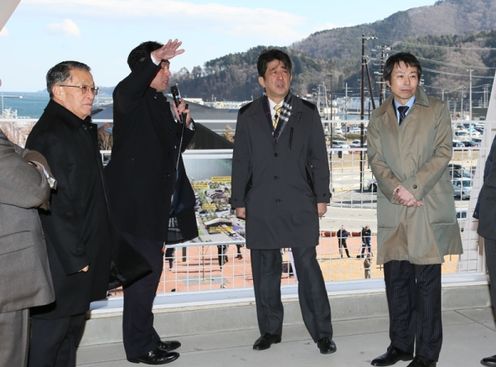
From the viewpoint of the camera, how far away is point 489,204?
3.04 meters

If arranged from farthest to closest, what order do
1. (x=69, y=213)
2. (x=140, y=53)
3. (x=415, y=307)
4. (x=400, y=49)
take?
1. (x=400, y=49)
2. (x=415, y=307)
3. (x=140, y=53)
4. (x=69, y=213)

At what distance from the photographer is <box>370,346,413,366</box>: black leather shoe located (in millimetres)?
3254

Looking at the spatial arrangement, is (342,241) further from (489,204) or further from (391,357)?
(489,204)

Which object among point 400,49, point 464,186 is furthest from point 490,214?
point 400,49

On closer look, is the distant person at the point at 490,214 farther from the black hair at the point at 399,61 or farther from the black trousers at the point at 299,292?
the black trousers at the point at 299,292

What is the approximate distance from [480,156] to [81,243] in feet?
9.54

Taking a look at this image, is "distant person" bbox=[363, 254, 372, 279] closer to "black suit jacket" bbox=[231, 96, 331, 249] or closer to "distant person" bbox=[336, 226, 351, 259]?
"distant person" bbox=[336, 226, 351, 259]

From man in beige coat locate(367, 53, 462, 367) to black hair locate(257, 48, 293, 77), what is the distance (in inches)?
21.6

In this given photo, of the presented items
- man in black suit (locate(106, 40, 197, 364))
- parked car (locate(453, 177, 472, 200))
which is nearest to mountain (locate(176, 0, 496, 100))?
parked car (locate(453, 177, 472, 200))

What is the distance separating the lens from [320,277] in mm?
3480

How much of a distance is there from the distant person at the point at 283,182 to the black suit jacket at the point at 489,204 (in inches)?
31.3

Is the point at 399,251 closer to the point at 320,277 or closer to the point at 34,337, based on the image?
the point at 320,277

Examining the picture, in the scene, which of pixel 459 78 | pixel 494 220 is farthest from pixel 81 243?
pixel 459 78

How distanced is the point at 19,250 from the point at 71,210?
0.33 m
